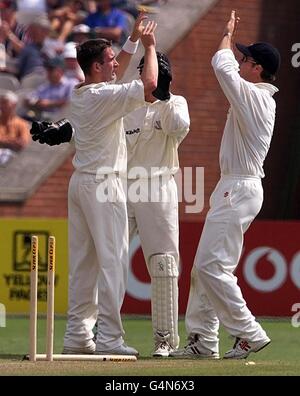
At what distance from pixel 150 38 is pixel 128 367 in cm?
206

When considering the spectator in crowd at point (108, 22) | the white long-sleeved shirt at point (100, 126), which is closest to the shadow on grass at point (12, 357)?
the white long-sleeved shirt at point (100, 126)

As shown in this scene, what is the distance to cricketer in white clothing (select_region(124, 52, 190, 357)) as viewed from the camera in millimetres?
9141

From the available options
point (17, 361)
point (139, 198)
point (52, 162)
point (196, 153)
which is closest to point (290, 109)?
point (196, 153)

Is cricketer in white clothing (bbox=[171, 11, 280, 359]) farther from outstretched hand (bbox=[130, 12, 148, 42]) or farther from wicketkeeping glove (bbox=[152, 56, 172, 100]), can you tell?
outstretched hand (bbox=[130, 12, 148, 42])

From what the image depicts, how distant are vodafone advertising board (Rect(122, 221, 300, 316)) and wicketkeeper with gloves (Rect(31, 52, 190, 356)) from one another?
4.40 metres

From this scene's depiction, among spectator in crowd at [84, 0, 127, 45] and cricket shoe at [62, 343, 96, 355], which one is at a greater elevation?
spectator in crowd at [84, 0, 127, 45]

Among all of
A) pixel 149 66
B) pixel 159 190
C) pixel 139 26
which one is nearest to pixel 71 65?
pixel 159 190

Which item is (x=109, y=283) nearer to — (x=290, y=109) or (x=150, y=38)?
(x=150, y=38)

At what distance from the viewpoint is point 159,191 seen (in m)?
9.26

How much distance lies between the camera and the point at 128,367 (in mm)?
7977

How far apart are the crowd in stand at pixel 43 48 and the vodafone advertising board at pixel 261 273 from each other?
10.1 feet

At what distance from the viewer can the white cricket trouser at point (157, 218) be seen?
9.22m

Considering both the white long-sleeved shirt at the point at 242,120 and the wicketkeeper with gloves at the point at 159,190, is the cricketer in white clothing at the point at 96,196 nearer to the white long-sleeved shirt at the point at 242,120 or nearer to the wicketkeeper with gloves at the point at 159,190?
the wicketkeeper with gloves at the point at 159,190

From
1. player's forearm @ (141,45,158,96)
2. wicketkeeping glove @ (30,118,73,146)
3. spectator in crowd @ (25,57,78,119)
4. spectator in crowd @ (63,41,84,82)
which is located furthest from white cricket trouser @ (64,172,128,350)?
spectator in crowd @ (63,41,84,82)
